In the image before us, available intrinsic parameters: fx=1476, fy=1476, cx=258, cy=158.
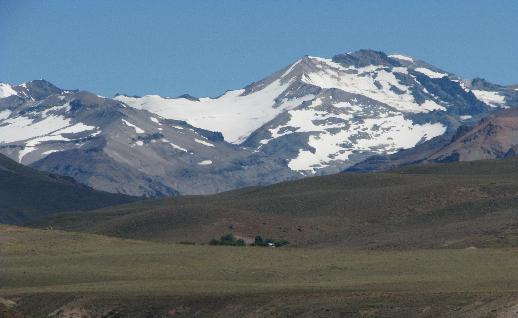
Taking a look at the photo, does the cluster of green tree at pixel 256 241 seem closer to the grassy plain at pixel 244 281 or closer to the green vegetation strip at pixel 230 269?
the grassy plain at pixel 244 281

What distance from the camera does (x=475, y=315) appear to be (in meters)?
63.2

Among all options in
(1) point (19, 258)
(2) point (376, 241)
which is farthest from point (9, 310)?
(2) point (376, 241)

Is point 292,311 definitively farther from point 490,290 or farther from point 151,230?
point 151,230

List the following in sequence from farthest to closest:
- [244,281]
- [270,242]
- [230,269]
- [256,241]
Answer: [256,241], [270,242], [230,269], [244,281]

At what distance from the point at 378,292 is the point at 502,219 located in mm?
88867

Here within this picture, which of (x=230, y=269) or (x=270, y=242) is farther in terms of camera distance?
(x=270, y=242)

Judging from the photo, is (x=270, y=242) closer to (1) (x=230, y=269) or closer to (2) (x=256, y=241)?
(2) (x=256, y=241)

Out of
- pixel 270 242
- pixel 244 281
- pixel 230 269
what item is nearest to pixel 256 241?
pixel 270 242

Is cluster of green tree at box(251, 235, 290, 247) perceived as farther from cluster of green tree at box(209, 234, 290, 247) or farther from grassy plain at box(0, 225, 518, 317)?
grassy plain at box(0, 225, 518, 317)

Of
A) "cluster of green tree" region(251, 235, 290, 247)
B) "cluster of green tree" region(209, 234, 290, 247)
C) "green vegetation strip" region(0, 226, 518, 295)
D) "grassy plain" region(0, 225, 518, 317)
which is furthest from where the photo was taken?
"cluster of green tree" region(251, 235, 290, 247)

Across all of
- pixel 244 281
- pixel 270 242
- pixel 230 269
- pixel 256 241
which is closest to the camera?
pixel 244 281

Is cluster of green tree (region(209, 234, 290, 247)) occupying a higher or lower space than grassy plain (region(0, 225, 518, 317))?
higher

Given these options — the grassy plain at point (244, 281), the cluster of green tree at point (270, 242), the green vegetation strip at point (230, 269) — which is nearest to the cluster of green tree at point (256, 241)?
the cluster of green tree at point (270, 242)

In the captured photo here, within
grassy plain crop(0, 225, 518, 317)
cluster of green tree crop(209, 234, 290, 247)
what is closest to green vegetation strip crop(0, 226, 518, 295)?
grassy plain crop(0, 225, 518, 317)
